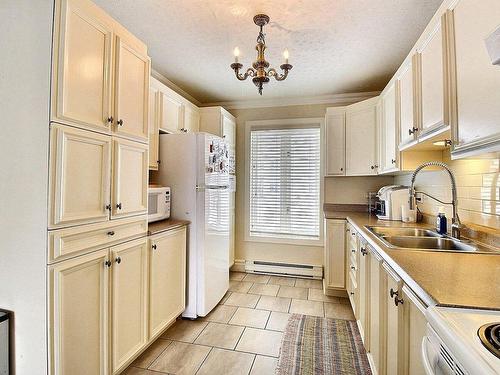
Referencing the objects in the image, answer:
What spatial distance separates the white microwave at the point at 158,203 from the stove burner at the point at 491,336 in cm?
214

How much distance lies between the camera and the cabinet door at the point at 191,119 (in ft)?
10.6

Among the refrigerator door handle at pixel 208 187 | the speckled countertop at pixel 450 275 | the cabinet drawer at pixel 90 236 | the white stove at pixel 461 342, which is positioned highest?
the refrigerator door handle at pixel 208 187

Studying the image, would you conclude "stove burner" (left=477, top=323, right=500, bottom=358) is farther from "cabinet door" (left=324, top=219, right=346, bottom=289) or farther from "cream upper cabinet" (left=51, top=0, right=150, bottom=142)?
"cabinet door" (left=324, top=219, right=346, bottom=289)

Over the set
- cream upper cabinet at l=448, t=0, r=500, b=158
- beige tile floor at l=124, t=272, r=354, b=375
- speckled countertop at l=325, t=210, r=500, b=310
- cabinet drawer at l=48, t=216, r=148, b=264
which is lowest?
beige tile floor at l=124, t=272, r=354, b=375

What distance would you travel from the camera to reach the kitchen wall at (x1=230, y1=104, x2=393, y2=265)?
3645 mm

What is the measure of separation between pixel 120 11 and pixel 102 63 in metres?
0.70

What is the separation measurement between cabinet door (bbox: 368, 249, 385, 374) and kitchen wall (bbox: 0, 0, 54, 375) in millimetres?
1693

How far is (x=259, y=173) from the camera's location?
13.1 ft

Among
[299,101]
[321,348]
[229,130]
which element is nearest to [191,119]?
[229,130]

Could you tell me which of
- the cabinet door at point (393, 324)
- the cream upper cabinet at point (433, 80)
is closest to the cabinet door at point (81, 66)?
the cabinet door at point (393, 324)

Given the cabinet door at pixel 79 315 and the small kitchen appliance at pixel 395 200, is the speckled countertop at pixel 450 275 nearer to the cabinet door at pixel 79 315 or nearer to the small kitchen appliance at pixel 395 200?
the small kitchen appliance at pixel 395 200

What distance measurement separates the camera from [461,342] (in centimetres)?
59

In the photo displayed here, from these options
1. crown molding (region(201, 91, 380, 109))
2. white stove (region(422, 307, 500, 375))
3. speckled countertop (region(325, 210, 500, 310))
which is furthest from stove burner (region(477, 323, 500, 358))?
crown molding (region(201, 91, 380, 109))

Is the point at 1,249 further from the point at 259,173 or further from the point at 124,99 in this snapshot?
the point at 259,173
